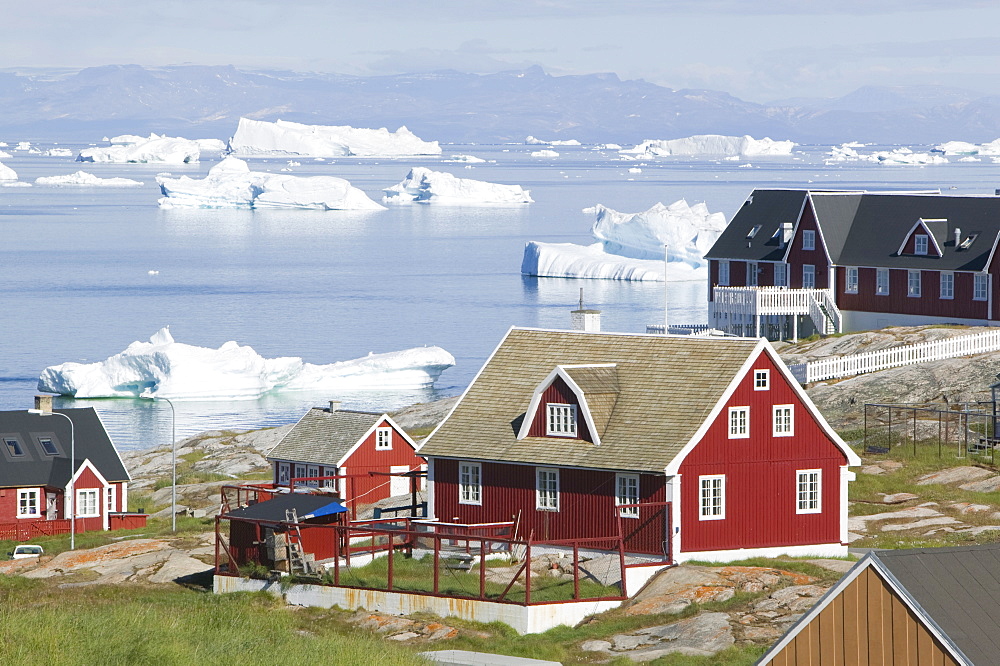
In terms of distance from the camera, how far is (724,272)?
7212 cm

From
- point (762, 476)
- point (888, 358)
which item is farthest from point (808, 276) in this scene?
point (762, 476)

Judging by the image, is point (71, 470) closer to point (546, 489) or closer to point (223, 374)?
point (546, 489)

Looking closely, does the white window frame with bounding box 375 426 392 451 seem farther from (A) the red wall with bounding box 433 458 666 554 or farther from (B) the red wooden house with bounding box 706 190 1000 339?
(B) the red wooden house with bounding box 706 190 1000 339

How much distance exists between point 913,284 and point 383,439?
27.5 meters

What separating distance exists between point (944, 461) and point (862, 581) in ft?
84.8

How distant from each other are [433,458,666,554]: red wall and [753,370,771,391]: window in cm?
329

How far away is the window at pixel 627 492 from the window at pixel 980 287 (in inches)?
1321

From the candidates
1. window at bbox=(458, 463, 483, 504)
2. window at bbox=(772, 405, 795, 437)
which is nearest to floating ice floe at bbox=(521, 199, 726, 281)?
window at bbox=(772, 405, 795, 437)

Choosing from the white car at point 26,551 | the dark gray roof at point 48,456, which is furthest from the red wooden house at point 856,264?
the white car at point 26,551

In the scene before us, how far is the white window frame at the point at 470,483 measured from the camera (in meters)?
34.9

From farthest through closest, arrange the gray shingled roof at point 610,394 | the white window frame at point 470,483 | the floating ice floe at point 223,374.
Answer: the floating ice floe at point 223,374, the white window frame at point 470,483, the gray shingled roof at point 610,394

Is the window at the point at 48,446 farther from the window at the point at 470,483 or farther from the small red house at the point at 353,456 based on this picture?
the window at the point at 470,483

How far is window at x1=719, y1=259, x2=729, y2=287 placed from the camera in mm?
71875

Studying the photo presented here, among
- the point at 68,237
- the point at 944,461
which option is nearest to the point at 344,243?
the point at 68,237
